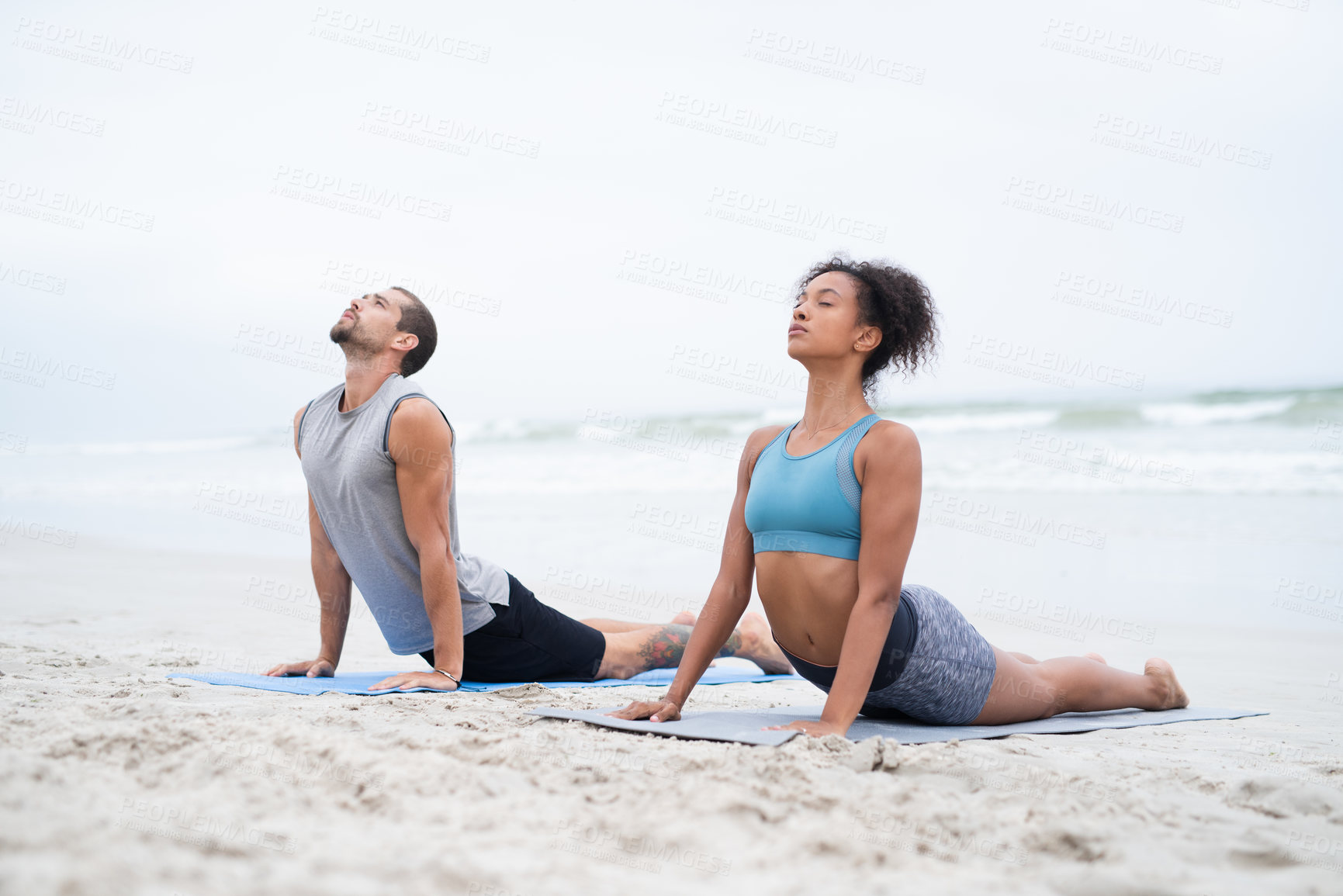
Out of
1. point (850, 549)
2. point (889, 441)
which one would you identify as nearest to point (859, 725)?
point (850, 549)

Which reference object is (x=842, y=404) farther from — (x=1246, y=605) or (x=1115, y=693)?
(x=1246, y=605)

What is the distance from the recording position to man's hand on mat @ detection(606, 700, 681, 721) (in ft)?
10.3

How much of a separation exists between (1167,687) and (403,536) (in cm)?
337

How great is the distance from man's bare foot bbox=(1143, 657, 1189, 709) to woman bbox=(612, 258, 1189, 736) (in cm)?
78

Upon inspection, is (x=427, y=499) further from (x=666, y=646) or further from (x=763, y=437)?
(x=666, y=646)

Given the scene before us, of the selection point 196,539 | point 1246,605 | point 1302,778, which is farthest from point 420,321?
point 196,539

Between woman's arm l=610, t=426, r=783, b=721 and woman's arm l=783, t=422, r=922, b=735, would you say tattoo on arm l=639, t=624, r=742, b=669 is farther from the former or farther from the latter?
woman's arm l=783, t=422, r=922, b=735

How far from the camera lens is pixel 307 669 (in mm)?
4270

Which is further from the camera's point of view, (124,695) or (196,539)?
(196,539)

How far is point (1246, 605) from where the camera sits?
6.74 m

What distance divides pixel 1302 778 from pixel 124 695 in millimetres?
3946

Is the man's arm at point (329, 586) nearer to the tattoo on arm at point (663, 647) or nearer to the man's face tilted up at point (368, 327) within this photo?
the man's face tilted up at point (368, 327)

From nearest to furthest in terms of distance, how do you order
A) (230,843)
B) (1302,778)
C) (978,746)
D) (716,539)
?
(230,843), (1302,778), (978,746), (716,539)

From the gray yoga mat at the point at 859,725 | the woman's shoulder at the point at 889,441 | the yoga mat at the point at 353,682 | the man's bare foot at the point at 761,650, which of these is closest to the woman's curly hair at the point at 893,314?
the woman's shoulder at the point at 889,441
